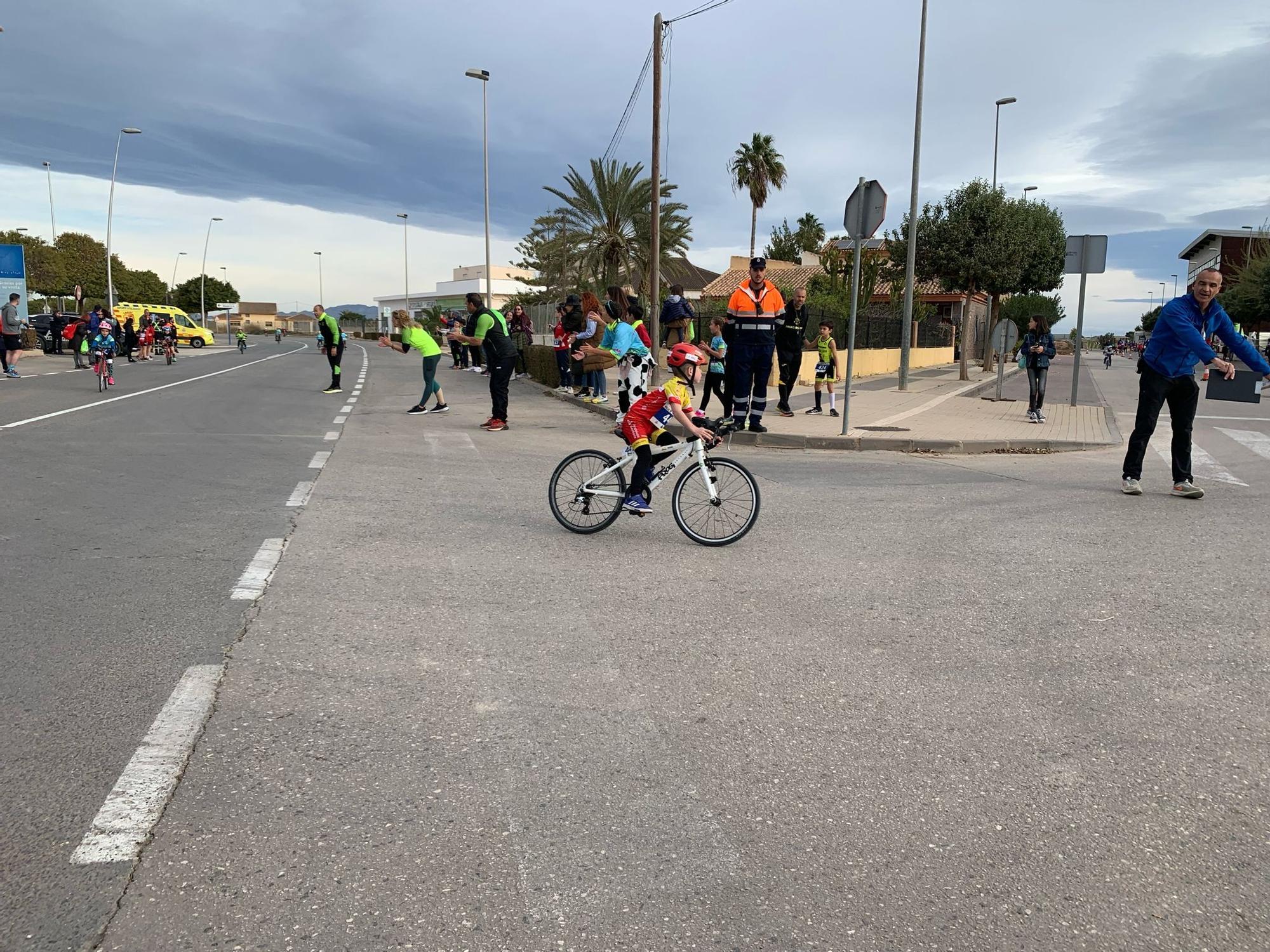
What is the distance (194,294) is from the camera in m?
120

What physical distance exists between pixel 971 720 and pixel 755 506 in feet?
10.1

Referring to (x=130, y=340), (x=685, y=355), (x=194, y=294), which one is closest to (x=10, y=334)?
(x=130, y=340)

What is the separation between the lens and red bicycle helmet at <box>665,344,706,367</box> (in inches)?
260

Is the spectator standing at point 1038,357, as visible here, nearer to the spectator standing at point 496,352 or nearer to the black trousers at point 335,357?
the spectator standing at point 496,352

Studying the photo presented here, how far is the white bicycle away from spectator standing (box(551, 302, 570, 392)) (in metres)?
12.5

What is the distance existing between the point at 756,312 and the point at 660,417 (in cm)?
543

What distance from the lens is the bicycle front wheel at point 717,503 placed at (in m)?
6.58

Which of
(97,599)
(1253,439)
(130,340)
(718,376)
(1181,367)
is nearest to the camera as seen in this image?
(97,599)

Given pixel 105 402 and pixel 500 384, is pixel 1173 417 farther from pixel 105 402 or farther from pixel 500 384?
pixel 105 402

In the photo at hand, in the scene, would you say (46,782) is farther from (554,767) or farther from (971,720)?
(971,720)

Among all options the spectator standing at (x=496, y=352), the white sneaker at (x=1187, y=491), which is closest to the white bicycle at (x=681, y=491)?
the white sneaker at (x=1187, y=491)

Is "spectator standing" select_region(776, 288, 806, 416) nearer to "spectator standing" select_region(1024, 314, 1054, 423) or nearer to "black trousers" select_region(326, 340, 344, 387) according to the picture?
"spectator standing" select_region(1024, 314, 1054, 423)

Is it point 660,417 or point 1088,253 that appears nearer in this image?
point 660,417

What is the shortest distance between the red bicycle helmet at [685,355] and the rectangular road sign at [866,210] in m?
6.50
